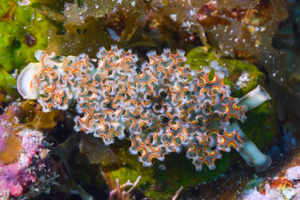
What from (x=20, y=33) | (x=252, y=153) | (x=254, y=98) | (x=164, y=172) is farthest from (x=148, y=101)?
(x=20, y=33)

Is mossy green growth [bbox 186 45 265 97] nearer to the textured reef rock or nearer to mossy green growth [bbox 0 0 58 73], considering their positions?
mossy green growth [bbox 0 0 58 73]

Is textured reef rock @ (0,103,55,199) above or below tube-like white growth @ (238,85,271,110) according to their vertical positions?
below

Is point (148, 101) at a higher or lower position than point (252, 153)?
higher

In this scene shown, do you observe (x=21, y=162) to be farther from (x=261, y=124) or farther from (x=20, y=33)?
(x=261, y=124)

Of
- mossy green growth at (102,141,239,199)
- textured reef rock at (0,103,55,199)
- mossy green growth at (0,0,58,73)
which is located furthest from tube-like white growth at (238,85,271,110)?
mossy green growth at (0,0,58,73)

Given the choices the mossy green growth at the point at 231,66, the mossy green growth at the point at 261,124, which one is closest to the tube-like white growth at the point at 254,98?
the mossy green growth at the point at 231,66

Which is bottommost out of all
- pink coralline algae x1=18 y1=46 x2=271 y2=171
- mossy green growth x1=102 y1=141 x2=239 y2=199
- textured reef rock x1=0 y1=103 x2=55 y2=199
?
mossy green growth x1=102 y1=141 x2=239 y2=199
